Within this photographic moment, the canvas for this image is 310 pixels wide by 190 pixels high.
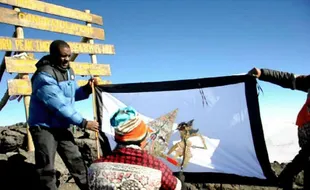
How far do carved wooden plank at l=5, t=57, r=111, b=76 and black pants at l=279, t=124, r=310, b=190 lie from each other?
503 cm

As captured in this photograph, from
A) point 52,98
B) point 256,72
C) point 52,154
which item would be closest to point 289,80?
point 256,72

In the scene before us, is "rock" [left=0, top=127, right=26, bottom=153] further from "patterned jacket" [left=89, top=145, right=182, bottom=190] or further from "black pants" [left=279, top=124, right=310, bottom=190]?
"black pants" [left=279, top=124, right=310, bottom=190]

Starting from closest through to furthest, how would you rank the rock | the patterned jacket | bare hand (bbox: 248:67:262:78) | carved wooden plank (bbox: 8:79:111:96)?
the patterned jacket < bare hand (bbox: 248:67:262:78) < carved wooden plank (bbox: 8:79:111:96) < the rock

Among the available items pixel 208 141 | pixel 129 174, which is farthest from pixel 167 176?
pixel 208 141

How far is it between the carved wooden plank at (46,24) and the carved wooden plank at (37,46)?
0.94 feet

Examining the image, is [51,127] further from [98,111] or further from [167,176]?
[167,176]

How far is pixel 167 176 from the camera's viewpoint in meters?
2.60

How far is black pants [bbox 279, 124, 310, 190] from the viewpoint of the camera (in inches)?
173

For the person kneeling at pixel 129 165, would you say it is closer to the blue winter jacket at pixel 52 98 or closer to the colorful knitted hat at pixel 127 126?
the colorful knitted hat at pixel 127 126

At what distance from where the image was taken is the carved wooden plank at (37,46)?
640 cm

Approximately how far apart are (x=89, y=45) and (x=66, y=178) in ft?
11.7

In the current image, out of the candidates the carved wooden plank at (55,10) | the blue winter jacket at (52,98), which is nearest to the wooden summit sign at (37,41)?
the carved wooden plank at (55,10)

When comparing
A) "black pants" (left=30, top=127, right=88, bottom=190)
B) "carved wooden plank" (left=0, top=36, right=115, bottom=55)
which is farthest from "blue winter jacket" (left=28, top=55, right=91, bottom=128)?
"carved wooden plank" (left=0, top=36, right=115, bottom=55)

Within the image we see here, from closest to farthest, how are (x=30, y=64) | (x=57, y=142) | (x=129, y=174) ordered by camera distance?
(x=129, y=174)
(x=57, y=142)
(x=30, y=64)
